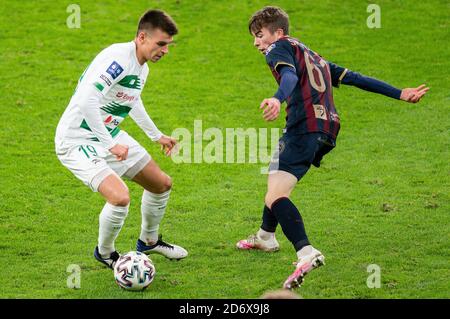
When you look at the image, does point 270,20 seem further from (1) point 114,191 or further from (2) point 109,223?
(2) point 109,223

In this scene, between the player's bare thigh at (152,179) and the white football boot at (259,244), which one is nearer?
the player's bare thigh at (152,179)

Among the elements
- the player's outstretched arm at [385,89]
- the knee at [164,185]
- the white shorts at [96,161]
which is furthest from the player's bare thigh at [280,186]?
the white shorts at [96,161]

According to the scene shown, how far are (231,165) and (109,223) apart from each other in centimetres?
428

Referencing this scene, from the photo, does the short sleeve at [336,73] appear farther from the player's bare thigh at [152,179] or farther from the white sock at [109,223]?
the white sock at [109,223]

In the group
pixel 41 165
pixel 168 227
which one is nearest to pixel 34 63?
pixel 41 165

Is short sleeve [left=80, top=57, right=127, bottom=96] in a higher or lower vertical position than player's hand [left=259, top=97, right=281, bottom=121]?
higher

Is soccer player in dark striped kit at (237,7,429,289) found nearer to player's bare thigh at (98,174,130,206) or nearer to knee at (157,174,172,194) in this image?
knee at (157,174,172,194)

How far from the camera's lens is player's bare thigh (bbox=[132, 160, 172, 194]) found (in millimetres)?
8570

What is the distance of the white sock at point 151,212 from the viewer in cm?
869

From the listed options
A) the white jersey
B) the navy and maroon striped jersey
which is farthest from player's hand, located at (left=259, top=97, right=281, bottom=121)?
the white jersey

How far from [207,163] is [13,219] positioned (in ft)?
10.5

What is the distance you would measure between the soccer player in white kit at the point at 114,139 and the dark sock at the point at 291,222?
4.10ft

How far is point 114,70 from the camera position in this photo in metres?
8.01

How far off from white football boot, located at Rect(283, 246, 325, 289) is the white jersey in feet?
6.44
